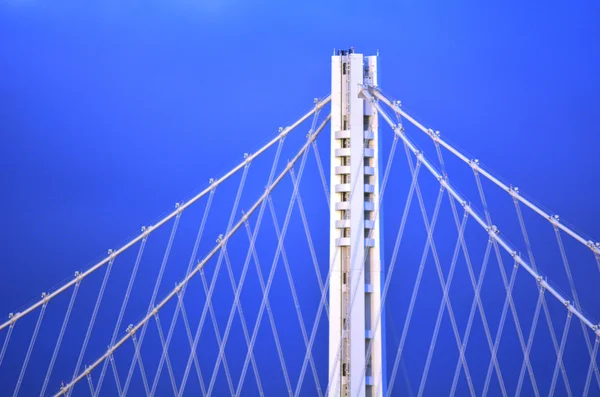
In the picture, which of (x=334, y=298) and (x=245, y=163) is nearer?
(x=334, y=298)

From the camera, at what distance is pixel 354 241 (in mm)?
18609

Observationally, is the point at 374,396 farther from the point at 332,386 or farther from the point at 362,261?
the point at 362,261

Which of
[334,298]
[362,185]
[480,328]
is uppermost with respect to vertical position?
[480,328]

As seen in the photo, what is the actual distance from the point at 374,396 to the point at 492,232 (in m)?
3.28

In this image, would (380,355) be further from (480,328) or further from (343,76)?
(480,328)

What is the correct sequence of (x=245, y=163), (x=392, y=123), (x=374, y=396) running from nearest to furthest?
(x=374, y=396), (x=392, y=123), (x=245, y=163)

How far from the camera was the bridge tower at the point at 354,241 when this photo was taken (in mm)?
18422

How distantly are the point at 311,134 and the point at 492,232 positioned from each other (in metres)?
3.65

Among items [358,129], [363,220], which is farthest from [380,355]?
[358,129]

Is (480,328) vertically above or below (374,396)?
above

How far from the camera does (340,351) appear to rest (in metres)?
18.4

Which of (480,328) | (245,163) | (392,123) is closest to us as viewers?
(392,123)

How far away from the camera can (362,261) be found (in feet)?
60.8

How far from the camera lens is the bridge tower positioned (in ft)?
60.4
